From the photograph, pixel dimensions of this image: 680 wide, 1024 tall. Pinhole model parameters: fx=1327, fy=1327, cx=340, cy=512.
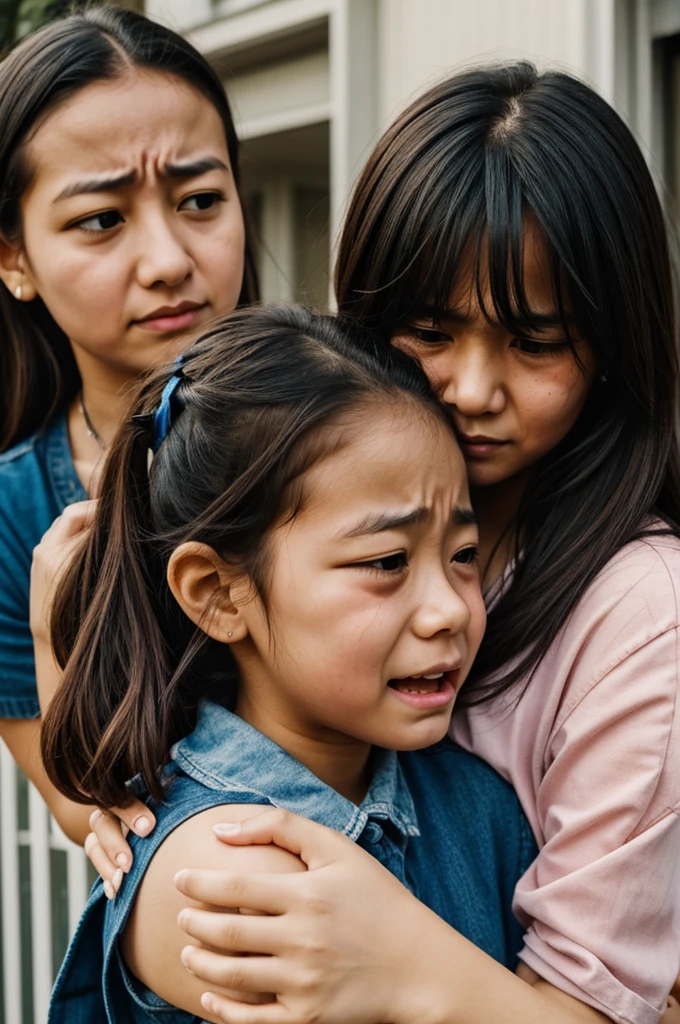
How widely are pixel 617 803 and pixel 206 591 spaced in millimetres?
550

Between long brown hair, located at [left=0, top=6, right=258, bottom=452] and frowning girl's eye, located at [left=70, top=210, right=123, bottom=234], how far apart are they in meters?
0.13

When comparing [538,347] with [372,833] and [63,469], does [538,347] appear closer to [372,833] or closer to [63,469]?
[372,833]

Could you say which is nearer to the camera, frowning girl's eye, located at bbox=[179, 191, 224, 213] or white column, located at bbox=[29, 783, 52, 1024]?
frowning girl's eye, located at bbox=[179, 191, 224, 213]

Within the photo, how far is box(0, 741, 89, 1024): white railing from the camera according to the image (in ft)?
10.2

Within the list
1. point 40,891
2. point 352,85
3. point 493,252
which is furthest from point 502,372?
point 352,85

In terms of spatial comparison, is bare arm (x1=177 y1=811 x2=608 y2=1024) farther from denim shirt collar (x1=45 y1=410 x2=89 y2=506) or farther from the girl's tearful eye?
denim shirt collar (x1=45 y1=410 x2=89 y2=506)

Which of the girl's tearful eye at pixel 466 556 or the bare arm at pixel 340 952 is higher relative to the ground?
the girl's tearful eye at pixel 466 556

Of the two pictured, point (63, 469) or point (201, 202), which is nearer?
point (201, 202)

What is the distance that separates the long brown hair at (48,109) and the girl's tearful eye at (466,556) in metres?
0.99

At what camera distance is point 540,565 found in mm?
1754

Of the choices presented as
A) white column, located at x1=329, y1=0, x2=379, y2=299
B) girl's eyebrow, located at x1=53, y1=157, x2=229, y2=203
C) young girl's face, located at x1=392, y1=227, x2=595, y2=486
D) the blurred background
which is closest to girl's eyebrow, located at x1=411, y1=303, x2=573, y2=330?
young girl's face, located at x1=392, y1=227, x2=595, y2=486

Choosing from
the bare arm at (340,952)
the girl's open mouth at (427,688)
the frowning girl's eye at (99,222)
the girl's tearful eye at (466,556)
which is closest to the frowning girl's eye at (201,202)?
the frowning girl's eye at (99,222)

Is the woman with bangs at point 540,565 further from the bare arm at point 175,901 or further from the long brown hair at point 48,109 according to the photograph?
the long brown hair at point 48,109

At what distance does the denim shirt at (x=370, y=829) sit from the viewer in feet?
5.16
